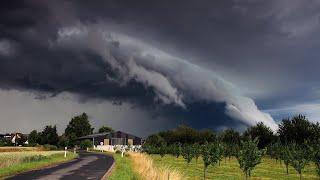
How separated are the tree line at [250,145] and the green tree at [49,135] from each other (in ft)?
118

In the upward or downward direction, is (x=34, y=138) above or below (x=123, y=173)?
above

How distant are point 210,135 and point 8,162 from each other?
122 metres

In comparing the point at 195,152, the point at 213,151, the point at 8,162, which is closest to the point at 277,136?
the point at 195,152

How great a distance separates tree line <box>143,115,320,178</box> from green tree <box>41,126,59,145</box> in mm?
36042

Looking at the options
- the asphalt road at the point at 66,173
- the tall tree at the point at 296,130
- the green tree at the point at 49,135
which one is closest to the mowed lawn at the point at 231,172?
the asphalt road at the point at 66,173

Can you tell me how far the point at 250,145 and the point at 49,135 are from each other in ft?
436

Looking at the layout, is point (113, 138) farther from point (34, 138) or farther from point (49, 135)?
point (34, 138)

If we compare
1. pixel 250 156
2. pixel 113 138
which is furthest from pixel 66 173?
pixel 113 138

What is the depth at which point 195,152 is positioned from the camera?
7788 cm

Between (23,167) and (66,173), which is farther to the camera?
(23,167)

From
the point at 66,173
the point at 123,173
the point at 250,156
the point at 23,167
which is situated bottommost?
the point at 123,173

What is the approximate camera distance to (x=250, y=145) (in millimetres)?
43781

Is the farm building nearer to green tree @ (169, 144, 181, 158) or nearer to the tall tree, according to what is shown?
green tree @ (169, 144, 181, 158)

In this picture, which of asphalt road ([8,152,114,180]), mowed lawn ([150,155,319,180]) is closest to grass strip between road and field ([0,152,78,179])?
asphalt road ([8,152,114,180])
